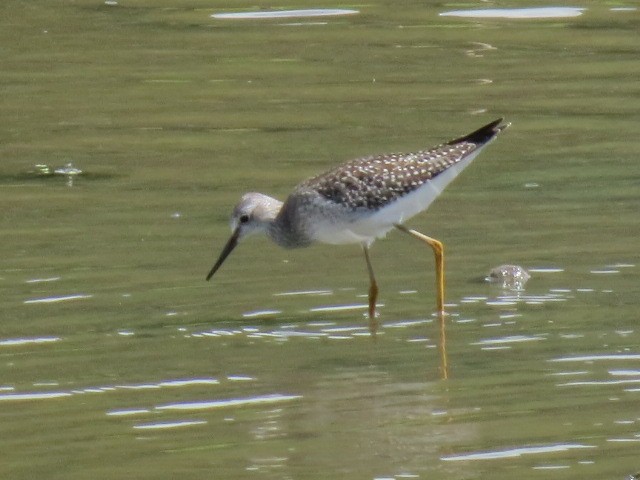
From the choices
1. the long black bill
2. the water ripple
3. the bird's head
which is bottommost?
the water ripple

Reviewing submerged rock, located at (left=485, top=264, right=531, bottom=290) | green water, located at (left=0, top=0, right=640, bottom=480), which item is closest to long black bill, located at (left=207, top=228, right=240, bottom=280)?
green water, located at (left=0, top=0, right=640, bottom=480)

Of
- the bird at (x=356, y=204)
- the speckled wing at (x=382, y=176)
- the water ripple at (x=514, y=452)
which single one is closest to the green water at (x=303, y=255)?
the water ripple at (x=514, y=452)

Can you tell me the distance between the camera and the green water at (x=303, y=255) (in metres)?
7.23

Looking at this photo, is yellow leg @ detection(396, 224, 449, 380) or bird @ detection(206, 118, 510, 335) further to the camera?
bird @ detection(206, 118, 510, 335)

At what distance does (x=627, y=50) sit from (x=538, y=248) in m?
6.16

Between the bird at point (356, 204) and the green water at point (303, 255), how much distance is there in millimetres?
250

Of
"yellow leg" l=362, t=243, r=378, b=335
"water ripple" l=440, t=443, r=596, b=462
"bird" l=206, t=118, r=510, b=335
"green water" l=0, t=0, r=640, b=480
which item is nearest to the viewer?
"water ripple" l=440, t=443, r=596, b=462

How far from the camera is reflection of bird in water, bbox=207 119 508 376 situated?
33.2 feet

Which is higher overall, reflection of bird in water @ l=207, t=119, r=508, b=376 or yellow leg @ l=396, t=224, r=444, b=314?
reflection of bird in water @ l=207, t=119, r=508, b=376

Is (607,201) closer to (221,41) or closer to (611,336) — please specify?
(611,336)

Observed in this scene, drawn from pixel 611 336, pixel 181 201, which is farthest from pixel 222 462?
pixel 181 201

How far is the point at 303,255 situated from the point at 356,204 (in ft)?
2.77

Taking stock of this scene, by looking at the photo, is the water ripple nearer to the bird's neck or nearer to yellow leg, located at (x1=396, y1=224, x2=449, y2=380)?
yellow leg, located at (x1=396, y1=224, x2=449, y2=380)

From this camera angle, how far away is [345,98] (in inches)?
581
